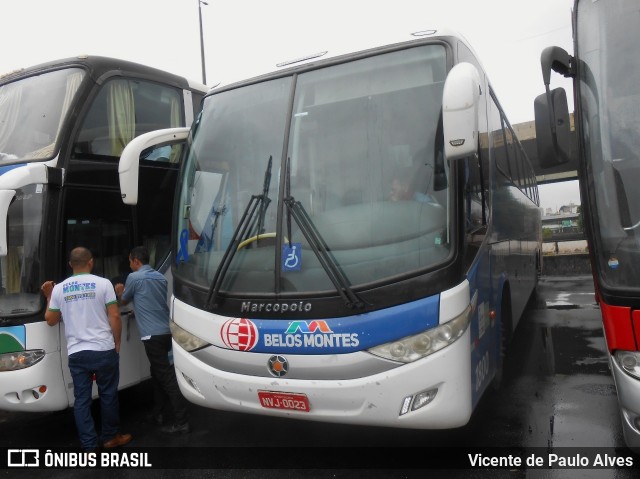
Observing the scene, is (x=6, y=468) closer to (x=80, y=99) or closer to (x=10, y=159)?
(x=10, y=159)

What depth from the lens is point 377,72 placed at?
4.11 m

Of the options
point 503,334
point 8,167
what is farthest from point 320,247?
point 8,167

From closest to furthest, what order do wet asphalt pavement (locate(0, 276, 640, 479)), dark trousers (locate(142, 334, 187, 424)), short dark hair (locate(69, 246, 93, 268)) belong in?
wet asphalt pavement (locate(0, 276, 640, 479)), short dark hair (locate(69, 246, 93, 268)), dark trousers (locate(142, 334, 187, 424))

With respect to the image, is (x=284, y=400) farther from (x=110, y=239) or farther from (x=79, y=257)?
(x=110, y=239)

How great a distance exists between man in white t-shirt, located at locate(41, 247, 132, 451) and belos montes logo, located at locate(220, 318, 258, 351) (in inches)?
52.9

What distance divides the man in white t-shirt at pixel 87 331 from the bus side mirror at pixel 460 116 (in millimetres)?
3143

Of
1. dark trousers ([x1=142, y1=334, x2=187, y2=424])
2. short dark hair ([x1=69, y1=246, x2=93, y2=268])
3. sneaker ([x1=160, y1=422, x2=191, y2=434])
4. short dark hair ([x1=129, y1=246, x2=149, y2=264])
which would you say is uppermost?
short dark hair ([x1=69, y1=246, x2=93, y2=268])

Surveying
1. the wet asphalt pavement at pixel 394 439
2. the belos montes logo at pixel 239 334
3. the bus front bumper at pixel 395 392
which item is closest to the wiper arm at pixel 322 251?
the bus front bumper at pixel 395 392

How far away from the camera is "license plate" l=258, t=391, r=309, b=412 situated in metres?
3.71

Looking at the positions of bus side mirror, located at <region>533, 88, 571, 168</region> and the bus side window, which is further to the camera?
the bus side window

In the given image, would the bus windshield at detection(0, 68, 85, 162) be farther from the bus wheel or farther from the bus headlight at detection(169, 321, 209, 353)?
the bus wheel

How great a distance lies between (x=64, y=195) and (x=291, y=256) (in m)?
2.40

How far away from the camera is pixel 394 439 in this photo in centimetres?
461

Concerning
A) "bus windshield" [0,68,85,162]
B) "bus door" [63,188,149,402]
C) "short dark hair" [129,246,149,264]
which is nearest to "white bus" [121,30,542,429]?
"short dark hair" [129,246,149,264]
